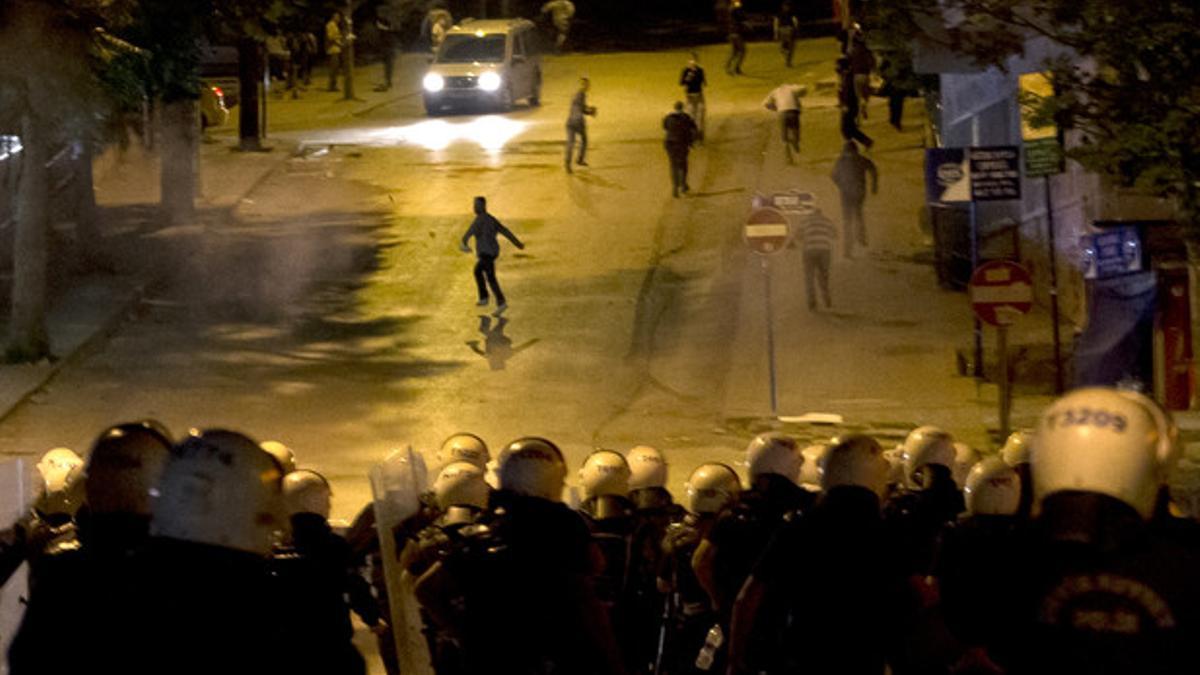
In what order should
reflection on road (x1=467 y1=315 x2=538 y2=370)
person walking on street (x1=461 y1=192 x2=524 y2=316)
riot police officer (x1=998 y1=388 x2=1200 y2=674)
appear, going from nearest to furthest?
riot police officer (x1=998 y1=388 x2=1200 y2=674) < reflection on road (x1=467 y1=315 x2=538 y2=370) < person walking on street (x1=461 y1=192 x2=524 y2=316)

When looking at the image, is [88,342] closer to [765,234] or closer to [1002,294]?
[765,234]

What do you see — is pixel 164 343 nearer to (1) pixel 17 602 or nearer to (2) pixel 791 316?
(2) pixel 791 316

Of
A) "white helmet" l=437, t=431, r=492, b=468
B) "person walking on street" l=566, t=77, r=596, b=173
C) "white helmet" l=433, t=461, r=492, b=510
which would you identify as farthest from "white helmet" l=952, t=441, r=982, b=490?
"person walking on street" l=566, t=77, r=596, b=173

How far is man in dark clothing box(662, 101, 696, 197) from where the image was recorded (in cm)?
3173

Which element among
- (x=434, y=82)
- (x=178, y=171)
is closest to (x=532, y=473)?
(x=178, y=171)

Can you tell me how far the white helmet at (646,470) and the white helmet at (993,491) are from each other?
2.02 m

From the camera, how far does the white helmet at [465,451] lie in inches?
351

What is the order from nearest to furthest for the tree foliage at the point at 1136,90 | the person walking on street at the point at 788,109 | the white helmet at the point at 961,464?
the white helmet at the point at 961,464 < the tree foliage at the point at 1136,90 < the person walking on street at the point at 788,109

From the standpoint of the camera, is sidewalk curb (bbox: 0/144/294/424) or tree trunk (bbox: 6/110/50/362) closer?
sidewalk curb (bbox: 0/144/294/424)

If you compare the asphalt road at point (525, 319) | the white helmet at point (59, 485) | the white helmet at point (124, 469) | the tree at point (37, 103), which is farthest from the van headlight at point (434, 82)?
the white helmet at point (124, 469)

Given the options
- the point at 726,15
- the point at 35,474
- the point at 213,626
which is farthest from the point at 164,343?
the point at 726,15

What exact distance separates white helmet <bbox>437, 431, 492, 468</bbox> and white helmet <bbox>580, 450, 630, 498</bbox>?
55 centimetres

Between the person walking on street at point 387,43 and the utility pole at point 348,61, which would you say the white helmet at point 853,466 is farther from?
the person walking on street at point 387,43

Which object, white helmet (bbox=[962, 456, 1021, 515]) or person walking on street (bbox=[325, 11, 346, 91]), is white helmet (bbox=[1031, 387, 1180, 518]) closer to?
white helmet (bbox=[962, 456, 1021, 515])
